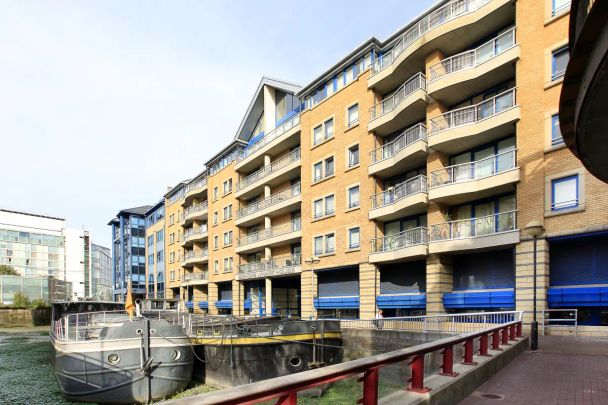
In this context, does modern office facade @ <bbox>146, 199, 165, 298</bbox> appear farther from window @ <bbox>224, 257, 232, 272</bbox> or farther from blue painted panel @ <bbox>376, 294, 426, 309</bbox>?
blue painted panel @ <bbox>376, 294, 426, 309</bbox>

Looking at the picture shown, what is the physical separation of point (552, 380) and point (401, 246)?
14.7m

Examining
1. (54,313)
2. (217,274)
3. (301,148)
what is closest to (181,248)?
(217,274)

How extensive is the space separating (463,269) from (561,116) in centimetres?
1477

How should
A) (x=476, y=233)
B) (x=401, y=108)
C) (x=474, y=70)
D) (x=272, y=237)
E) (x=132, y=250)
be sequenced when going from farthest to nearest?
(x=132, y=250), (x=272, y=237), (x=401, y=108), (x=474, y=70), (x=476, y=233)

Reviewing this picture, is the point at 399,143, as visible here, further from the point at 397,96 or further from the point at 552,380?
the point at 552,380

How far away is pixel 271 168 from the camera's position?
116 ft

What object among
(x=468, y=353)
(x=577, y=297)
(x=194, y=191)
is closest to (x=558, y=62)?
(x=577, y=297)

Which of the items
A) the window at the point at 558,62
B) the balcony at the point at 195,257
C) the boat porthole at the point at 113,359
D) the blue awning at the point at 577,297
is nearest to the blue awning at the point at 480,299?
the blue awning at the point at 577,297

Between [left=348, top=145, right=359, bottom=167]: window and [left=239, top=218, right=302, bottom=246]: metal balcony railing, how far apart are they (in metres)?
7.15

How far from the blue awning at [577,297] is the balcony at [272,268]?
17.6 metres

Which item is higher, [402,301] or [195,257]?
[402,301]

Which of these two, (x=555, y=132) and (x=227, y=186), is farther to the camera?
(x=227, y=186)

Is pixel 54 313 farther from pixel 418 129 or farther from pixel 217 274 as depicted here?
pixel 418 129

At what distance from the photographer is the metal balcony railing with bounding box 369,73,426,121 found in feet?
71.6
